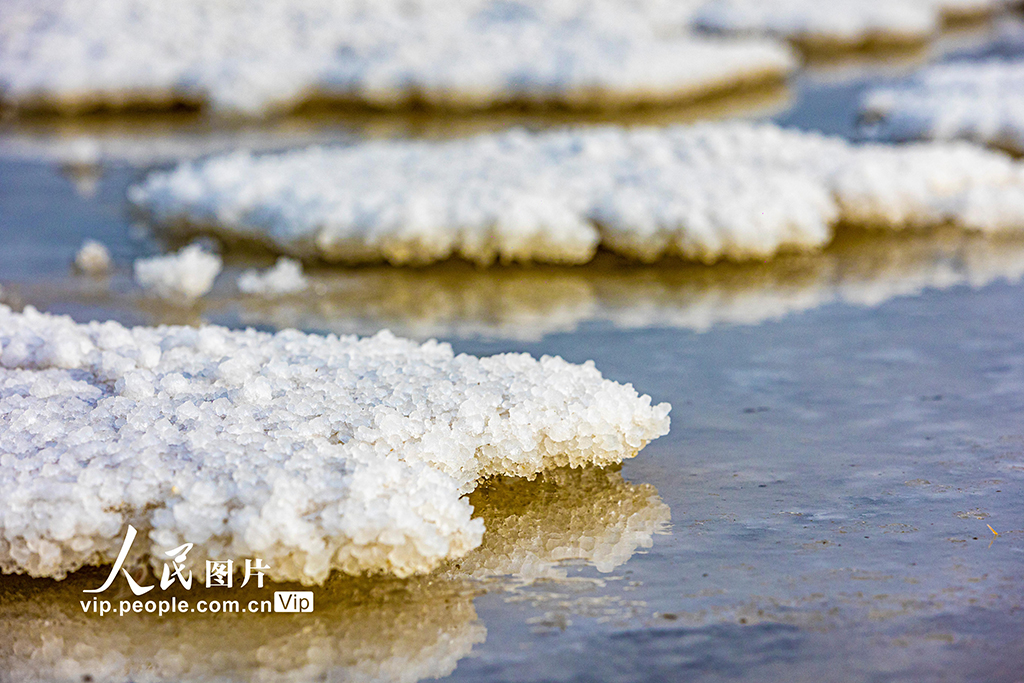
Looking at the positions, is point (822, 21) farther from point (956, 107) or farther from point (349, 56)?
point (956, 107)

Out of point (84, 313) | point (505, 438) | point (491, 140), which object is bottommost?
point (505, 438)

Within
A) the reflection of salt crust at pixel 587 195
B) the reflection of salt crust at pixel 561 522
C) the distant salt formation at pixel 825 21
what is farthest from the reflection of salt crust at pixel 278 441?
the distant salt formation at pixel 825 21

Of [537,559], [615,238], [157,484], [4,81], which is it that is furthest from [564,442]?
[4,81]

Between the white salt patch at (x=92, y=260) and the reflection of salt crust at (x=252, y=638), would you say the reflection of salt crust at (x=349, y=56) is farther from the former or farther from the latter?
the reflection of salt crust at (x=252, y=638)

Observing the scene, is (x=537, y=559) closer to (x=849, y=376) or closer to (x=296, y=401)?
(x=296, y=401)

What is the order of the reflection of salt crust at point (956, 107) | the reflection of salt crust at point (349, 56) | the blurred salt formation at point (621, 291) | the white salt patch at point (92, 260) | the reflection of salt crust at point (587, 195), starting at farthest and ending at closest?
the reflection of salt crust at point (349, 56) < the reflection of salt crust at point (956, 107) < the white salt patch at point (92, 260) < the reflection of salt crust at point (587, 195) < the blurred salt formation at point (621, 291)
